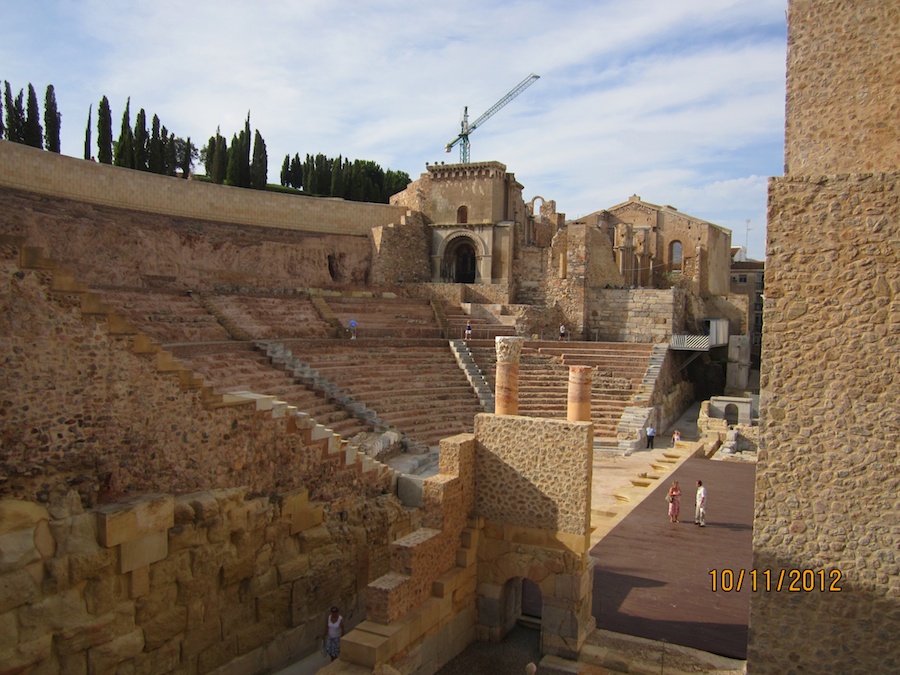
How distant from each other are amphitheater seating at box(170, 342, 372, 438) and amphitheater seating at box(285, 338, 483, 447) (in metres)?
1.29

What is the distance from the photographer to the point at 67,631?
6477 millimetres

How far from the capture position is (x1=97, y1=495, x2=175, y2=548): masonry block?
6.87 m

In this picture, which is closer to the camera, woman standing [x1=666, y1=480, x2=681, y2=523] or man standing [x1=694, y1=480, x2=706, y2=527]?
man standing [x1=694, y1=480, x2=706, y2=527]

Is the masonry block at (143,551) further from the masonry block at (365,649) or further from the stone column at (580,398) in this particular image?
the stone column at (580,398)

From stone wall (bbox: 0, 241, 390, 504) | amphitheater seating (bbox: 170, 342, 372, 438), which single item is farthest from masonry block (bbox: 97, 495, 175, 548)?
amphitheater seating (bbox: 170, 342, 372, 438)

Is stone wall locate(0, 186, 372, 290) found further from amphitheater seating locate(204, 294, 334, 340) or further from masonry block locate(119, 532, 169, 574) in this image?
masonry block locate(119, 532, 169, 574)

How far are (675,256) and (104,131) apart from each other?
2915 centimetres

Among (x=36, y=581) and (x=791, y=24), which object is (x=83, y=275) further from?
(x=791, y=24)

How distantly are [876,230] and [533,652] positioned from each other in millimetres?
6403

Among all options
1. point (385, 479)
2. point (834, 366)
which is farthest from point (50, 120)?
point (834, 366)

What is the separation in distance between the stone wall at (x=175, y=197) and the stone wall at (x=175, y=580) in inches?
621

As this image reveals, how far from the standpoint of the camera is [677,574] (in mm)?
9891

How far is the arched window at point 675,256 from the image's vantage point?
1427 inches

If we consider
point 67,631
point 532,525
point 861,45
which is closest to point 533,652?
point 532,525
